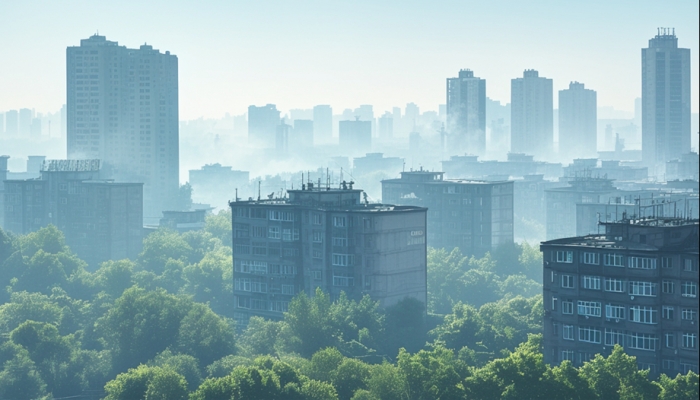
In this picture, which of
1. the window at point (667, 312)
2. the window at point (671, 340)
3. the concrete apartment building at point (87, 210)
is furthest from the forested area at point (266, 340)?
the concrete apartment building at point (87, 210)

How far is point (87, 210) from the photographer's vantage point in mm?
155000

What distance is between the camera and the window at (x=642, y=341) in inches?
2768

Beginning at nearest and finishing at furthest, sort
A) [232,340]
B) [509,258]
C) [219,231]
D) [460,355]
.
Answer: [460,355], [232,340], [509,258], [219,231]

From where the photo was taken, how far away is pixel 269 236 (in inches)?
3989

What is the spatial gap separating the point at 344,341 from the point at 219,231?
82535mm

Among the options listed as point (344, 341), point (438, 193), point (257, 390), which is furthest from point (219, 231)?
point (257, 390)

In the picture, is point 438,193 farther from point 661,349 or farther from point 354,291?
point 661,349

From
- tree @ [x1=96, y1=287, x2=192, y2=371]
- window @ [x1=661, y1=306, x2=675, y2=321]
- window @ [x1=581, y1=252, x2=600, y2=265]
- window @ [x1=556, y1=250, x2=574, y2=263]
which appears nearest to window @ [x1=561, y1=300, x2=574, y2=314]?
window @ [x1=556, y1=250, x2=574, y2=263]

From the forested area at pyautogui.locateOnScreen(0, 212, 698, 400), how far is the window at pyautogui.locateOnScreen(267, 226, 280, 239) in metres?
5.90

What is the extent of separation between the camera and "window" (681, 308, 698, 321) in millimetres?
68625

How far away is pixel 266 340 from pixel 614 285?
28.4 metres

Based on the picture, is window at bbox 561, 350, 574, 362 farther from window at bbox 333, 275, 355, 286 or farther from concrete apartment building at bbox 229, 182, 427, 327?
window at bbox 333, 275, 355, 286

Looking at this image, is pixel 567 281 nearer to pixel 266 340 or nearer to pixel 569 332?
pixel 569 332

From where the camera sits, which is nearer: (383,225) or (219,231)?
(383,225)
